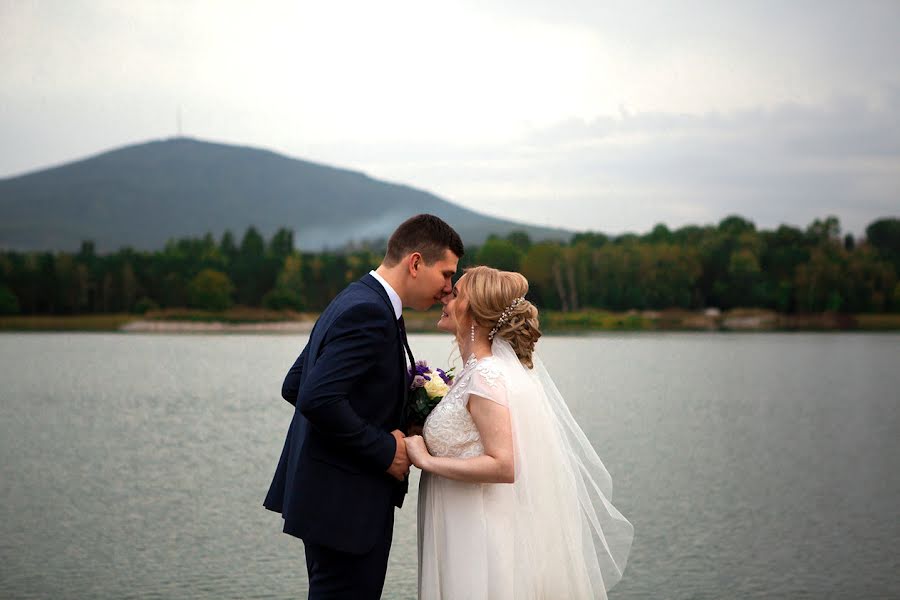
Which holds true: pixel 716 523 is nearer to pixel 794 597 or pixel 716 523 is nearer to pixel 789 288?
pixel 794 597

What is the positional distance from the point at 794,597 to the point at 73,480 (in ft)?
34.2

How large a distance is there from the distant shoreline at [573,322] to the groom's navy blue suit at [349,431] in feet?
327

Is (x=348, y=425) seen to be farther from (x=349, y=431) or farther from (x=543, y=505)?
(x=543, y=505)

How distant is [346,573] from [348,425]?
2.48 ft

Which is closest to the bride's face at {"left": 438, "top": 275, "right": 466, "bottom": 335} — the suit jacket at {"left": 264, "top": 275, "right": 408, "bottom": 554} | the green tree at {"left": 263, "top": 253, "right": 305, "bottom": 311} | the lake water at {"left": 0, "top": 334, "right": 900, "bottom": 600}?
the suit jacket at {"left": 264, "top": 275, "right": 408, "bottom": 554}

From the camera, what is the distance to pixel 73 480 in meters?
14.6

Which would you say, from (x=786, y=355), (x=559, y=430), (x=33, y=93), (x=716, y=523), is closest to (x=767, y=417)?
(x=716, y=523)

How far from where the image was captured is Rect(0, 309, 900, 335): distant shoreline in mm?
113250

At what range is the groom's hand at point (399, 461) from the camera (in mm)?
4430

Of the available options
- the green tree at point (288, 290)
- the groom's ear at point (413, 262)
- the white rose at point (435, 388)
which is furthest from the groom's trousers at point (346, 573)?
the green tree at point (288, 290)

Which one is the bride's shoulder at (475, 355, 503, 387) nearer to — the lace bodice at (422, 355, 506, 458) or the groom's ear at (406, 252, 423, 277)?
the lace bodice at (422, 355, 506, 458)

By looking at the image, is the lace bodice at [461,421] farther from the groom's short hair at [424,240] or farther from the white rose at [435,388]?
the groom's short hair at [424,240]

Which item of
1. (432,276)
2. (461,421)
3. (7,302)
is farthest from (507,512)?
(7,302)

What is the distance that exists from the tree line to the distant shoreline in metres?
1.75
